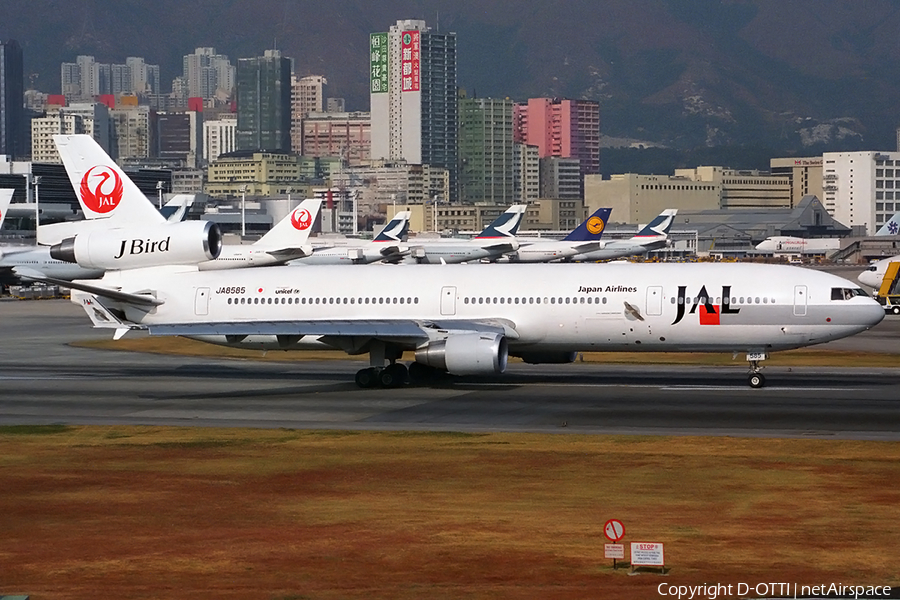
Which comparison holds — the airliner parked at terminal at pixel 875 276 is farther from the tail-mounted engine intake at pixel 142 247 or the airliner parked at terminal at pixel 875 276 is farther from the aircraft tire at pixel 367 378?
the tail-mounted engine intake at pixel 142 247

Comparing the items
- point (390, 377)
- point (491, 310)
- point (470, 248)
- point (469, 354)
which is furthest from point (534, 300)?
point (470, 248)

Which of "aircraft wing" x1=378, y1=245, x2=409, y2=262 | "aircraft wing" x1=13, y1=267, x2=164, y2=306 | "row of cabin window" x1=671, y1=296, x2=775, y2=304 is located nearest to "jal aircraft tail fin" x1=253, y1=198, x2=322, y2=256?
"aircraft wing" x1=378, y1=245, x2=409, y2=262

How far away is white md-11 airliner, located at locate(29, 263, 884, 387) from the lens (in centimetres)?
4588

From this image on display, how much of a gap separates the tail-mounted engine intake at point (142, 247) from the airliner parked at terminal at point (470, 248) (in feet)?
325

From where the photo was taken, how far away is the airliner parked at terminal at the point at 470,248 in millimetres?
153625

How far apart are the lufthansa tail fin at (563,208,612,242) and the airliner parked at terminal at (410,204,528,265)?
7609mm

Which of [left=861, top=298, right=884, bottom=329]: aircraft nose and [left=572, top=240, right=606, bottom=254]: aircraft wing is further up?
[left=572, top=240, right=606, bottom=254]: aircraft wing

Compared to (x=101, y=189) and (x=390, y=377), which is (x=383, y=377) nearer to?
(x=390, y=377)

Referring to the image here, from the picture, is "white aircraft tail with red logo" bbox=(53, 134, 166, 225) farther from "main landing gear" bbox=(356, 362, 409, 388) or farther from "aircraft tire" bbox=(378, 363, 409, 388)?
"aircraft tire" bbox=(378, 363, 409, 388)

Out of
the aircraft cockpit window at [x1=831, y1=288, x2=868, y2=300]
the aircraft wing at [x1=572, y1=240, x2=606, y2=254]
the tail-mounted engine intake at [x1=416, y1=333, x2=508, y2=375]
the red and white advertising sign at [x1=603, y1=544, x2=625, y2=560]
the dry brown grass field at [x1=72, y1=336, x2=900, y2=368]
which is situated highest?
the aircraft wing at [x1=572, y1=240, x2=606, y2=254]

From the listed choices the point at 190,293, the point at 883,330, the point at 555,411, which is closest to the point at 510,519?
the point at 555,411

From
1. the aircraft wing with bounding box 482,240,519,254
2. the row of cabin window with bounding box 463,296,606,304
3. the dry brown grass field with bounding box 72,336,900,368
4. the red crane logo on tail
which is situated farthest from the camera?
the aircraft wing with bounding box 482,240,519,254

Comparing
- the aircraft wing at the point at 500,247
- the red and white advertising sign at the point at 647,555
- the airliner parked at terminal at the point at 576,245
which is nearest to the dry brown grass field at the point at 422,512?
the red and white advertising sign at the point at 647,555

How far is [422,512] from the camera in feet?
85.6
